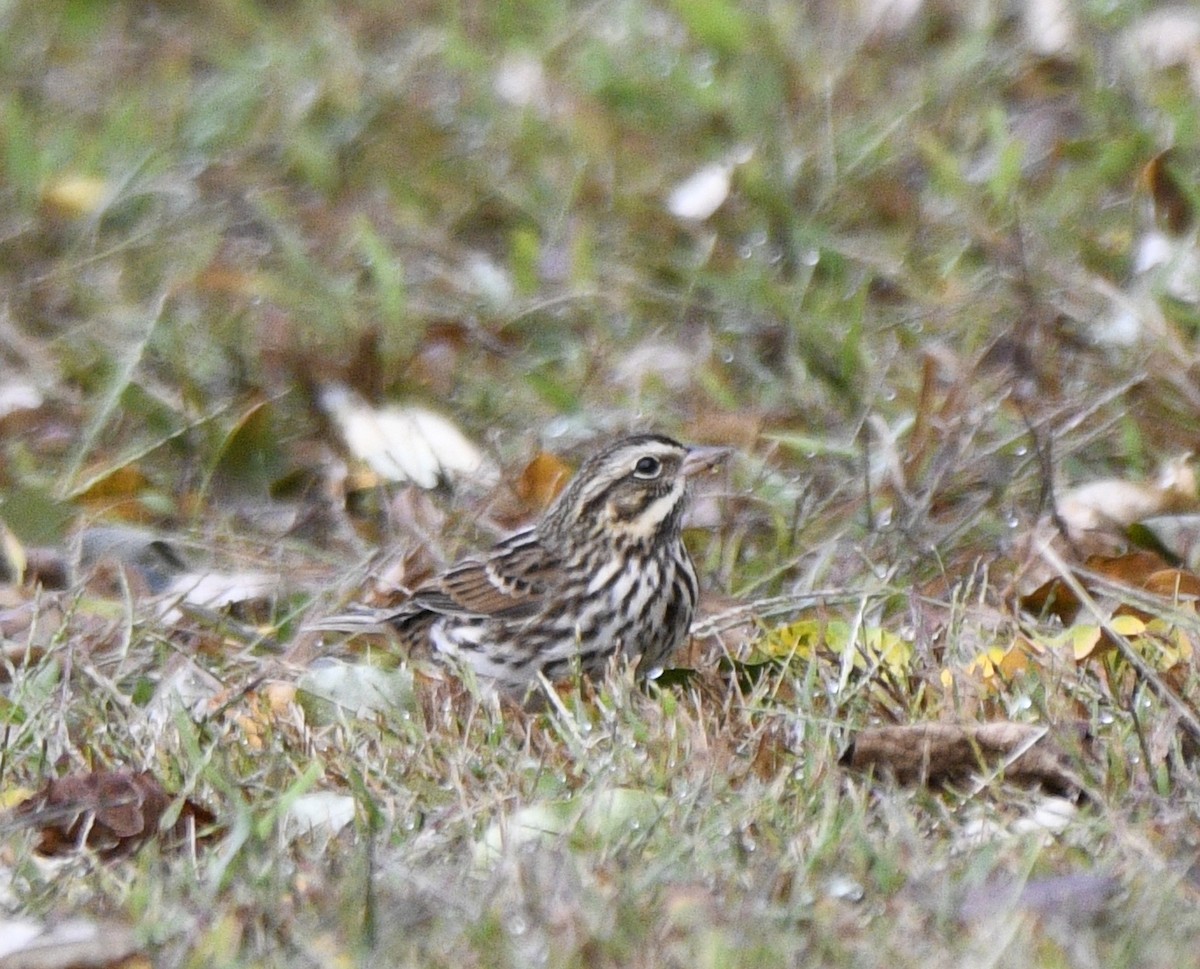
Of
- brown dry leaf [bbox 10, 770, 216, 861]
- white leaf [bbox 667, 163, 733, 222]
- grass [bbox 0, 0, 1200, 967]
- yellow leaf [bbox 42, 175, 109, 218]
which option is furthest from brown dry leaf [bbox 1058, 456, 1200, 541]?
yellow leaf [bbox 42, 175, 109, 218]

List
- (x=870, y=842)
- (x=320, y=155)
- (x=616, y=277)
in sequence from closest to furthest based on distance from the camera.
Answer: (x=870, y=842), (x=616, y=277), (x=320, y=155)

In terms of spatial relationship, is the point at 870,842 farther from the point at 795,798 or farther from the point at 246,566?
the point at 246,566

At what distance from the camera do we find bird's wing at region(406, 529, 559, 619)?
222 inches

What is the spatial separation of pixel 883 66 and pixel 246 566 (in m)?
3.60

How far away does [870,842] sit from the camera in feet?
12.3

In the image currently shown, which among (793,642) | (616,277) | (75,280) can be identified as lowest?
(75,280)

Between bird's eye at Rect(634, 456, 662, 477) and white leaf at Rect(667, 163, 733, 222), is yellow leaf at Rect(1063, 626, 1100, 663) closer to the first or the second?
bird's eye at Rect(634, 456, 662, 477)

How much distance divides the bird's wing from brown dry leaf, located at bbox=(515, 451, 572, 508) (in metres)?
0.66

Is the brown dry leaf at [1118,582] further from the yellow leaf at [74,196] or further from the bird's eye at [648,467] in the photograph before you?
the yellow leaf at [74,196]

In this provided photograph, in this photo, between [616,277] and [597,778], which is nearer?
[597,778]

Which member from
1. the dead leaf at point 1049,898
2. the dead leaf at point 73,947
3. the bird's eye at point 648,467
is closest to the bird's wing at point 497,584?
the bird's eye at point 648,467

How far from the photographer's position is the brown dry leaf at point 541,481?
6.66 meters

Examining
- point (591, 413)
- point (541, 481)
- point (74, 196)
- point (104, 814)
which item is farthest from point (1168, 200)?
point (104, 814)

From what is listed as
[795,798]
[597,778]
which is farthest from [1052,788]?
[597,778]
